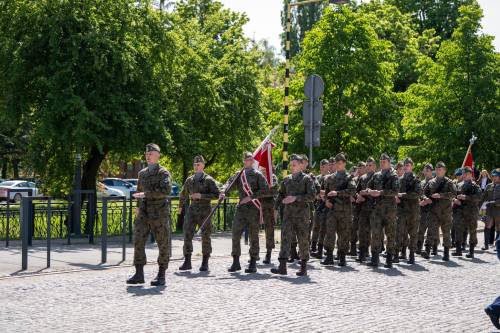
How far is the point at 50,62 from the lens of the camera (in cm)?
2098

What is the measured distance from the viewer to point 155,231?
477 inches

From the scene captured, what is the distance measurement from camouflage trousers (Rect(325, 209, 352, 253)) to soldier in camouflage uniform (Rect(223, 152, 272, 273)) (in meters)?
1.68

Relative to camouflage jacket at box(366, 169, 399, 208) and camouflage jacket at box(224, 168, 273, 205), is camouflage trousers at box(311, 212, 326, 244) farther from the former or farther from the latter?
camouflage jacket at box(224, 168, 273, 205)

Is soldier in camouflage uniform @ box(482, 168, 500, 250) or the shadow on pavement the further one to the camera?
soldier in camouflage uniform @ box(482, 168, 500, 250)

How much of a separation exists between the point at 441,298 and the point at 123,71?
1235cm

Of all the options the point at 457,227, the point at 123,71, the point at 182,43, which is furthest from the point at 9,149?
the point at 457,227

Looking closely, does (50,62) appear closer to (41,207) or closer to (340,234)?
(41,207)

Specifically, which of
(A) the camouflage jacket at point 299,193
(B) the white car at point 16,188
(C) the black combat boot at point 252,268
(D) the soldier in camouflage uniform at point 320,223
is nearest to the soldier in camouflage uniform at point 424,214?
(D) the soldier in camouflage uniform at point 320,223

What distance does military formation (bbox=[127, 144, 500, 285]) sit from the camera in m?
12.1

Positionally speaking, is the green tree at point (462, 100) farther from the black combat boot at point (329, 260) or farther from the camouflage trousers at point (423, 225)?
the black combat boot at point (329, 260)

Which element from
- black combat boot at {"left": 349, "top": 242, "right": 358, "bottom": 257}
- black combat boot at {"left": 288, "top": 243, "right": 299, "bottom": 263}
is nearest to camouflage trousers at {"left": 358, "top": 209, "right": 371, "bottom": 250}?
black combat boot at {"left": 349, "top": 242, "right": 358, "bottom": 257}

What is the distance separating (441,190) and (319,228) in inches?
103

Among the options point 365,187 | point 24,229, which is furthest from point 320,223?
point 24,229

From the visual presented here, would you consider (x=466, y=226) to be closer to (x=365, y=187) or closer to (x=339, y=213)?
(x=365, y=187)
